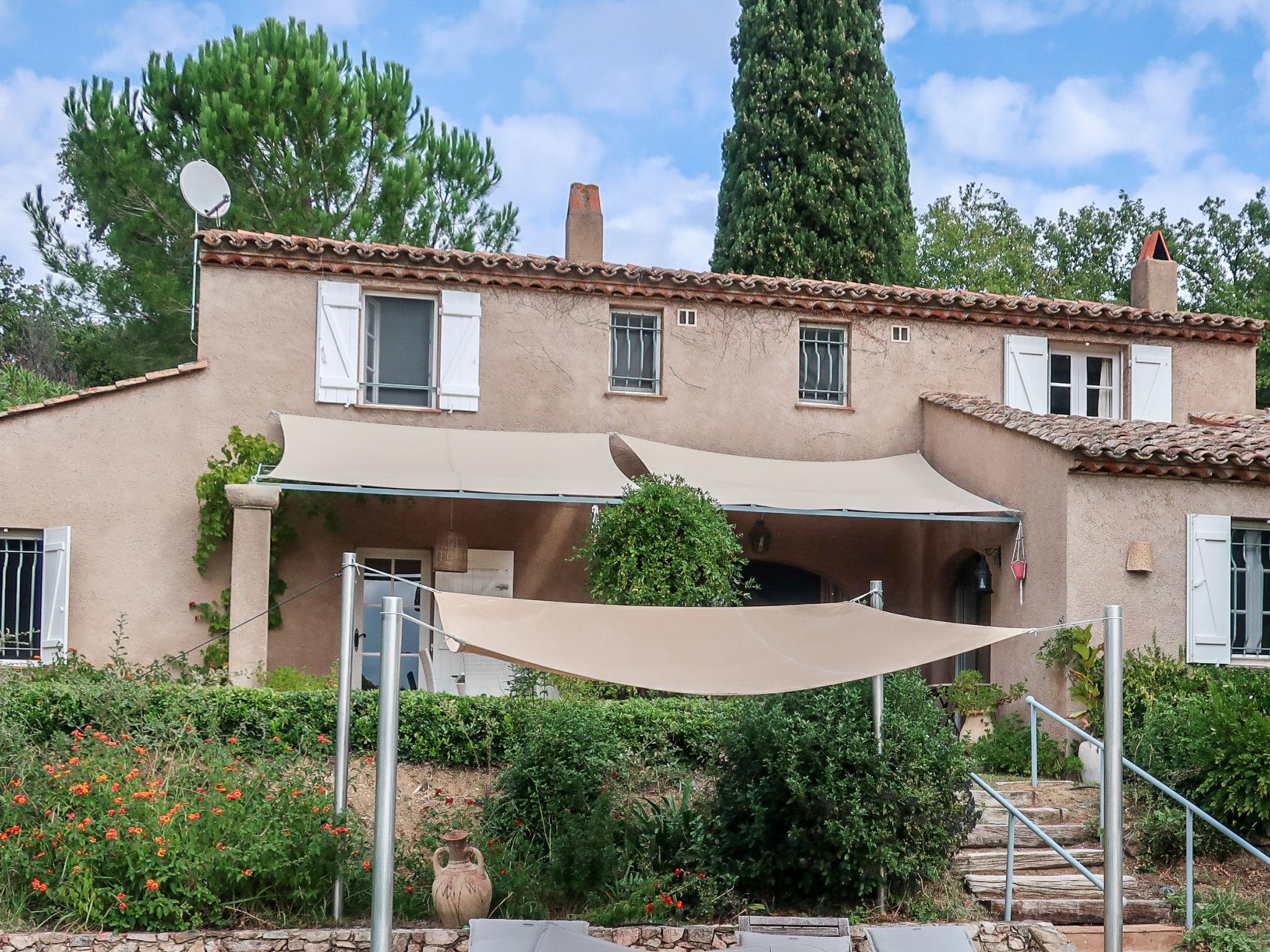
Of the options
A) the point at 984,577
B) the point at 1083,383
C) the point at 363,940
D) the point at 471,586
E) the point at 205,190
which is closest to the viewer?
the point at 363,940

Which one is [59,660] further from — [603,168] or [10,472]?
[603,168]

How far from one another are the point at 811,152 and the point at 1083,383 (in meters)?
9.46

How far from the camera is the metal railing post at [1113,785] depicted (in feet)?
19.9

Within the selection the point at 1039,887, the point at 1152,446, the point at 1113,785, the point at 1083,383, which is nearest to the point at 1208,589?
the point at 1152,446

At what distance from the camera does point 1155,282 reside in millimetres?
17891

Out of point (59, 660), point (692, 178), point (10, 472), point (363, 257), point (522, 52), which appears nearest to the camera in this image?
point (59, 660)

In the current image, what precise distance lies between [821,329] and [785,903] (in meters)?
9.20

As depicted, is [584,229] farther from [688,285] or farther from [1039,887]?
[1039,887]

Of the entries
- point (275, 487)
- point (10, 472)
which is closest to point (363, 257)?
point (275, 487)

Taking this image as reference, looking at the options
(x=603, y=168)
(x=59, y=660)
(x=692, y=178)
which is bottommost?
(x=59, y=660)

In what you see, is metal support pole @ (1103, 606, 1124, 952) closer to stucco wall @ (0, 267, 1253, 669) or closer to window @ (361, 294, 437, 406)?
stucco wall @ (0, 267, 1253, 669)

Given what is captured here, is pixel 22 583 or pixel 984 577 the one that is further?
pixel 984 577

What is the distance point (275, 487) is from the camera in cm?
1262

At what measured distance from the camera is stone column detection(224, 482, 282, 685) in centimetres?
1270
